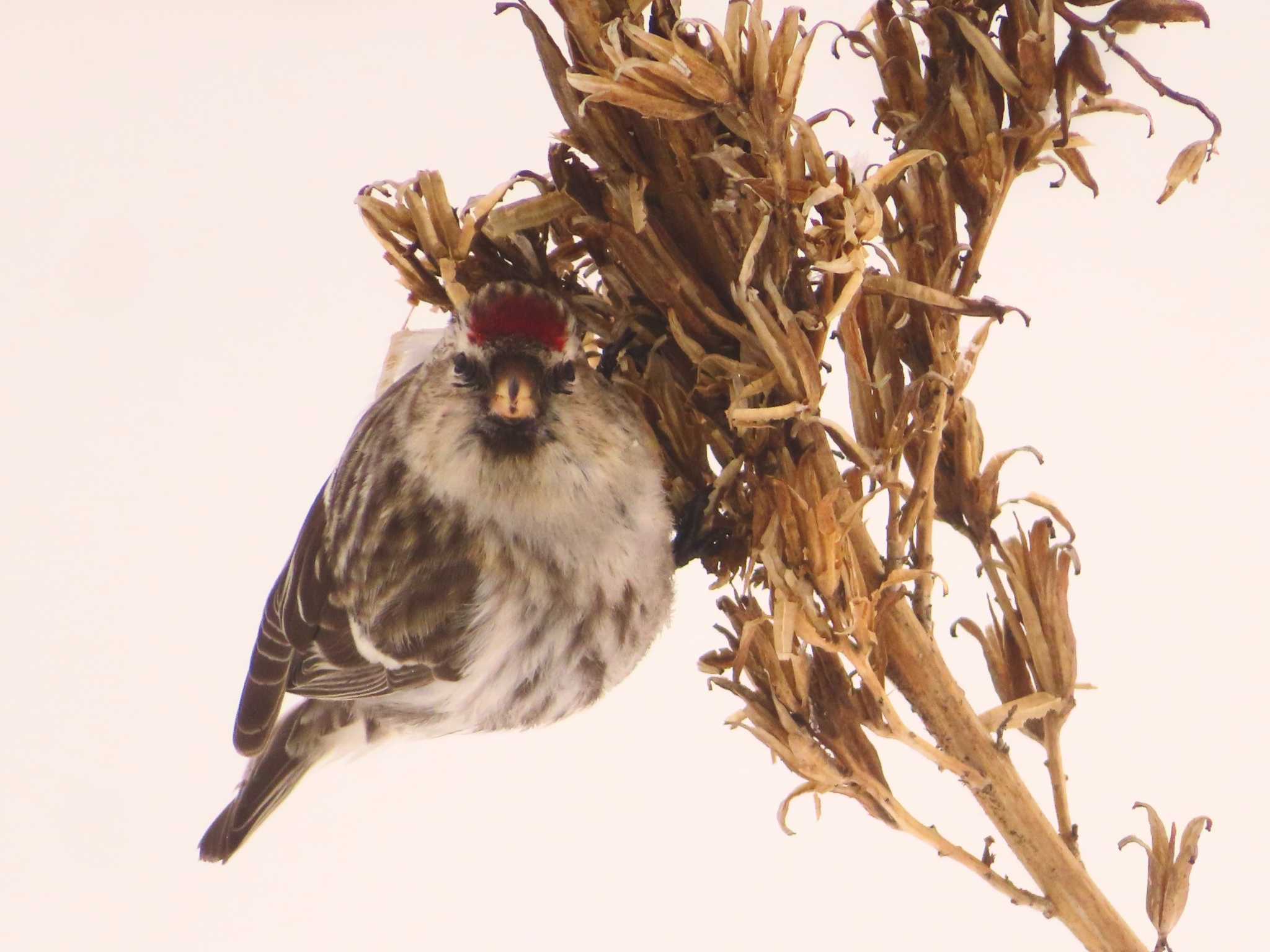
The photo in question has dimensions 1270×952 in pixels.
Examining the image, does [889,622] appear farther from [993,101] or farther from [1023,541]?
[993,101]

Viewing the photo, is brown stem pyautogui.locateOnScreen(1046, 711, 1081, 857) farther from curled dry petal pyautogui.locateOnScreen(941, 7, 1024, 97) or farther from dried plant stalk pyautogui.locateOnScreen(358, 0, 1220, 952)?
curled dry petal pyautogui.locateOnScreen(941, 7, 1024, 97)

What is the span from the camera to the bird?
98 cm

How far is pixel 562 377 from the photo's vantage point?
0.96 metres

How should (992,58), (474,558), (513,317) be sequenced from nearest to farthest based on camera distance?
(992,58) < (513,317) < (474,558)

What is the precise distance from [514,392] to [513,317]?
0.06 metres

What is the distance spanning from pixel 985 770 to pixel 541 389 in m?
0.43

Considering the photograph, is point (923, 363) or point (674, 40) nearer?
point (674, 40)

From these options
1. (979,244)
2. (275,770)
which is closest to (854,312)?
(979,244)

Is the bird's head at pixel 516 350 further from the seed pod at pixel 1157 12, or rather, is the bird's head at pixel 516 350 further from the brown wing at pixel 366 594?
the seed pod at pixel 1157 12

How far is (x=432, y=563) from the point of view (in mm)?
1111

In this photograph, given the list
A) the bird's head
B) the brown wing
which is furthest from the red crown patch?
the brown wing

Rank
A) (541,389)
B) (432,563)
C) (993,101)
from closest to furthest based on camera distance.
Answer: (993,101)
(541,389)
(432,563)

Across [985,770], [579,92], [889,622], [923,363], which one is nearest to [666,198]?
[579,92]

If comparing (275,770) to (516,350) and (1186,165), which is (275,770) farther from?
(1186,165)
